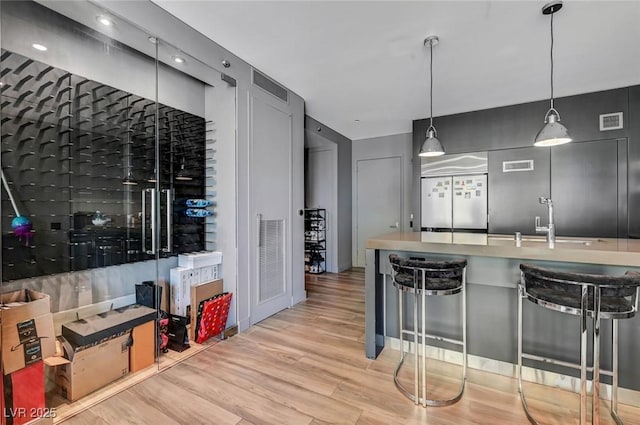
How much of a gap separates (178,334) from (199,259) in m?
0.72

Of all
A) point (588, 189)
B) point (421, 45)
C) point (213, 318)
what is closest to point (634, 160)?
point (588, 189)

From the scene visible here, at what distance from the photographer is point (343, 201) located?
5895 mm

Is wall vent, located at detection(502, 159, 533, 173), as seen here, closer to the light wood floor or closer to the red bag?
the light wood floor

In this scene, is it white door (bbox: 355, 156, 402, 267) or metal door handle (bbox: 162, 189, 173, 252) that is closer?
metal door handle (bbox: 162, 189, 173, 252)

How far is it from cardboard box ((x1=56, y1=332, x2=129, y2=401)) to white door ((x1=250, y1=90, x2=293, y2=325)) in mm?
1241

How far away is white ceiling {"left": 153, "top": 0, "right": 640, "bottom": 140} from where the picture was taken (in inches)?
86.0

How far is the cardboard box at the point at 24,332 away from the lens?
5.20 ft

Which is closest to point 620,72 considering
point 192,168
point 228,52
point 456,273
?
point 456,273

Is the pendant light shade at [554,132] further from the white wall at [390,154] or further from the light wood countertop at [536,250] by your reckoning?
the white wall at [390,154]

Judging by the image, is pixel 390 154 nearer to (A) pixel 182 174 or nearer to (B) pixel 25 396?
(A) pixel 182 174

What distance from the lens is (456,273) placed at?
6.48 feet

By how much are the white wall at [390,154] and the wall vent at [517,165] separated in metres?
1.66

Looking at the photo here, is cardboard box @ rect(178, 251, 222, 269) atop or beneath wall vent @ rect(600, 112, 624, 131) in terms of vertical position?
beneath

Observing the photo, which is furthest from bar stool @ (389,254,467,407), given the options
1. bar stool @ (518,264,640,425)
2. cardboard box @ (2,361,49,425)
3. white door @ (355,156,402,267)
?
white door @ (355,156,402,267)
